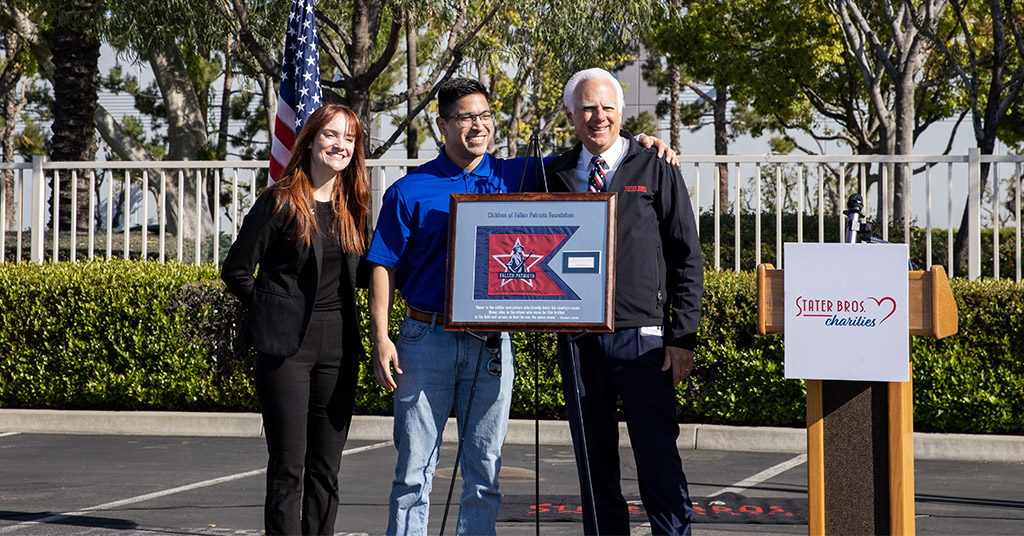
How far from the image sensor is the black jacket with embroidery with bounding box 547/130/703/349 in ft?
13.0

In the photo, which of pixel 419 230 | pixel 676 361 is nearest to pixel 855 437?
pixel 676 361

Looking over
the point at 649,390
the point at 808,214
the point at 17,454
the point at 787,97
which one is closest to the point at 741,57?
the point at 787,97

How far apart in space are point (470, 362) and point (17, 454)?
4.94 meters

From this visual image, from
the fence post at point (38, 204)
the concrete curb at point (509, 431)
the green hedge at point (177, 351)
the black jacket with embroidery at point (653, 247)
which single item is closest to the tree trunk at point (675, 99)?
the fence post at point (38, 204)

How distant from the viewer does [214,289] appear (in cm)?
849

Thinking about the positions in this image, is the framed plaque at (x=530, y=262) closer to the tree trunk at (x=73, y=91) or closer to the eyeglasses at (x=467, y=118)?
the eyeglasses at (x=467, y=118)

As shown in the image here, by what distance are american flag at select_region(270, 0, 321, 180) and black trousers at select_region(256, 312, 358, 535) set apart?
290 centimetres

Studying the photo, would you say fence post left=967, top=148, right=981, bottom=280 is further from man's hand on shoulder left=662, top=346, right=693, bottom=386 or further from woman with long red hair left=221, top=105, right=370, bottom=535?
woman with long red hair left=221, top=105, right=370, bottom=535

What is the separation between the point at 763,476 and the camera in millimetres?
6758

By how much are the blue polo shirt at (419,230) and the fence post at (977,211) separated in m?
5.99

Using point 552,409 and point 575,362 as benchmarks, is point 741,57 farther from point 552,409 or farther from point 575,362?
point 575,362

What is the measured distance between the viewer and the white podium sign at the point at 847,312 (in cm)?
359

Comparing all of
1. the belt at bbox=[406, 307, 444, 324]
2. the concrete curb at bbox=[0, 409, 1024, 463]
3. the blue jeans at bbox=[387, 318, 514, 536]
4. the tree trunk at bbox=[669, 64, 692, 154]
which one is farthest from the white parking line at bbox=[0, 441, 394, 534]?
the tree trunk at bbox=[669, 64, 692, 154]

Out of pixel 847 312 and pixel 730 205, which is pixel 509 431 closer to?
pixel 730 205
